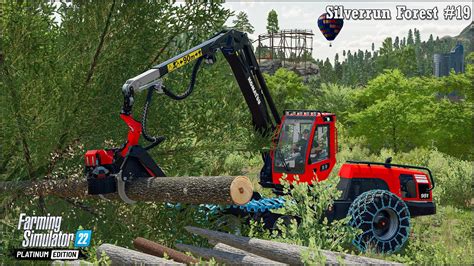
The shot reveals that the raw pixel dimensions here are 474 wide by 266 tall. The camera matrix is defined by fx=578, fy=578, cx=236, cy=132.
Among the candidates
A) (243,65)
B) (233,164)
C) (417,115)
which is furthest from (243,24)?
(417,115)

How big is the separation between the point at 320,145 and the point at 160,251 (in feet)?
18.6

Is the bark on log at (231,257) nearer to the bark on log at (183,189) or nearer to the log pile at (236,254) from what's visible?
the log pile at (236,254)

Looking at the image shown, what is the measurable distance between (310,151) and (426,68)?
150736 mm

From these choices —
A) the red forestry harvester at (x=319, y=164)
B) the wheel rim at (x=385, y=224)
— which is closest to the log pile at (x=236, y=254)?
the red forestry harvester at (x=319, y=164)

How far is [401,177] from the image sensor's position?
44.6ft

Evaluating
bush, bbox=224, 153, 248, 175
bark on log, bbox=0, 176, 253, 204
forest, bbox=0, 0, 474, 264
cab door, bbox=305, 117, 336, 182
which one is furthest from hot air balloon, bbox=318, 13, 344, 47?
bark on log, bbox=0, 176, 253, 204

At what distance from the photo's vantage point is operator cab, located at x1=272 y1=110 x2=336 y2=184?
13.4 m

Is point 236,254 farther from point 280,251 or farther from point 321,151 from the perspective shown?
point 321,151

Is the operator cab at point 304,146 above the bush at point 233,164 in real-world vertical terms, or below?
above

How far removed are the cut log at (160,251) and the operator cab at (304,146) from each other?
15.2ft

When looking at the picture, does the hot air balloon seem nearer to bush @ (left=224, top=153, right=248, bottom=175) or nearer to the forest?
bush @ (left=224, top=153, right=248, bottom=175)

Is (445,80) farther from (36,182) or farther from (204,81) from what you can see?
(36,182)

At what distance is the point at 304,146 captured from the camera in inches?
531

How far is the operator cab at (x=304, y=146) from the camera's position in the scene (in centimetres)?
1345
